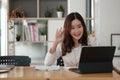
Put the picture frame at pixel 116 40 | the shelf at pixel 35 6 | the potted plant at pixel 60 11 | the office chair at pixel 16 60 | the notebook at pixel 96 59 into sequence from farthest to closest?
1. the shelf at pixel 35 6
2. the potted plant at pixel 60 11
3. the picture frame at pixel 116 40
4. the office chair at pixel 16 60
5. the notebook at pixel 96 59

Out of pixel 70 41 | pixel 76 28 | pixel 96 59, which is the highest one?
pixel 76 28

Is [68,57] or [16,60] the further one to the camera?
[16,60]

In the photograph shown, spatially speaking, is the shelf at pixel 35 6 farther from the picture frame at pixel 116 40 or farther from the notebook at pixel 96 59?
the notebook at pixel 96 59

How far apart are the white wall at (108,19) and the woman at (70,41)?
1331 millimetres

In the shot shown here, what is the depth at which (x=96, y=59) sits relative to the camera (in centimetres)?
188

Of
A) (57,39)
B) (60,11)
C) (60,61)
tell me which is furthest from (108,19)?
(57,39)

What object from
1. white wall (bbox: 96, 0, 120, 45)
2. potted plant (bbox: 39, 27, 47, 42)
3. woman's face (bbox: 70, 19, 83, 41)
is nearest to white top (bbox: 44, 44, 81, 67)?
woman's face (bbox: 70, 19, 83, 41)

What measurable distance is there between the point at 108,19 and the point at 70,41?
1478 mm

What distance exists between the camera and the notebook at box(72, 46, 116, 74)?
1820 mm

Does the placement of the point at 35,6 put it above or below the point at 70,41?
above

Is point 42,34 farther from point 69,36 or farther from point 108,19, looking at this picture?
point 69,36

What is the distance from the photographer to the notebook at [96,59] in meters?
1.82

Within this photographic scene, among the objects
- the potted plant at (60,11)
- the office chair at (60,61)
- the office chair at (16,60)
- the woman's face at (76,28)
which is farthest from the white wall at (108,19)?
the office chair at (16,60)

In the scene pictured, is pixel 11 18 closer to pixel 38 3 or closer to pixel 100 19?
pixel 38 3
